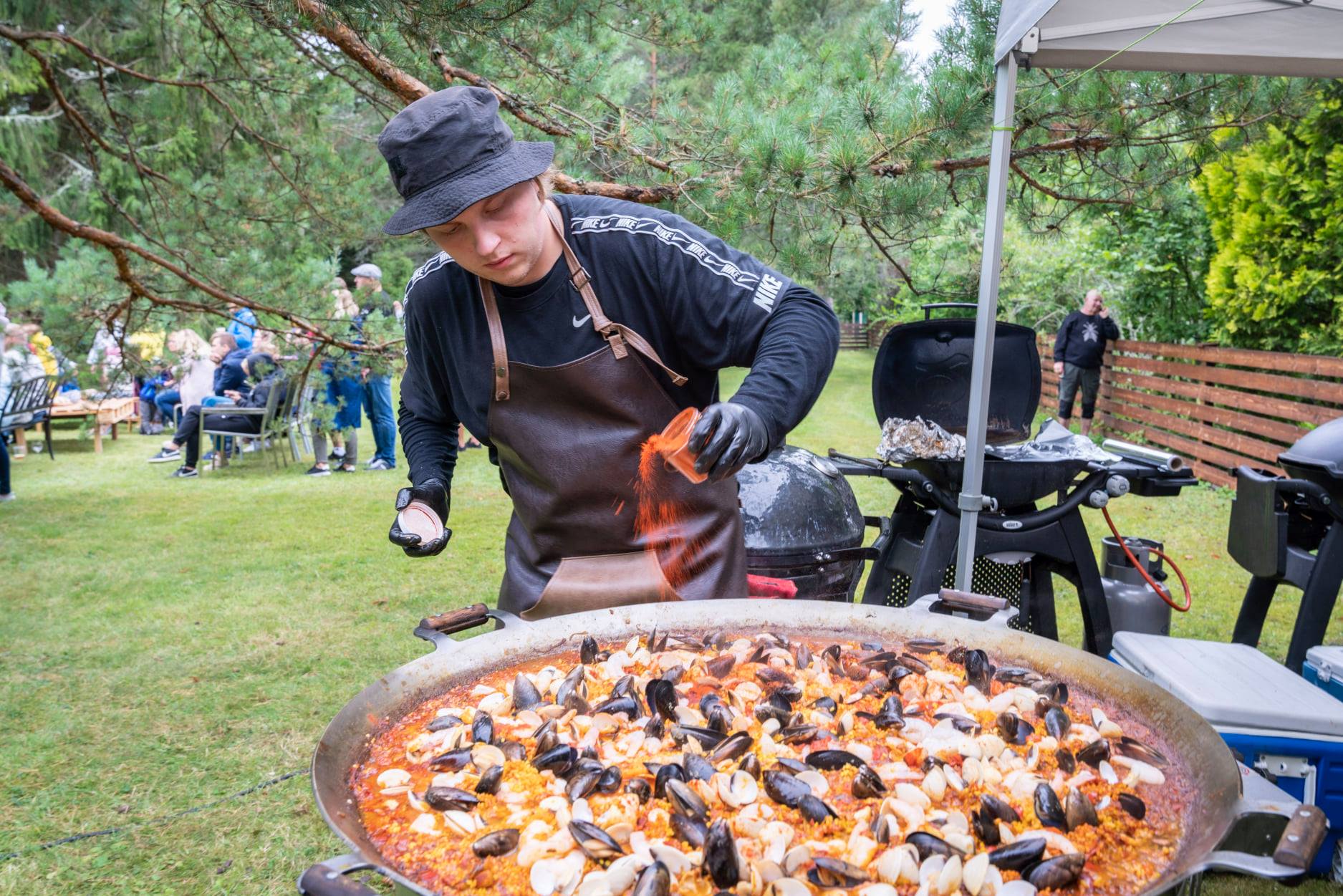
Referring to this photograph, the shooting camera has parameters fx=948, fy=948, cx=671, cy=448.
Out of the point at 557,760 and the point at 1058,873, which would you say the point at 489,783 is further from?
the point at 1058,873

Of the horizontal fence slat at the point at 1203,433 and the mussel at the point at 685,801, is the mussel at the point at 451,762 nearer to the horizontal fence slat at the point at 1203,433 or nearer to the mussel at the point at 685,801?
the mussel at the point at 685,801

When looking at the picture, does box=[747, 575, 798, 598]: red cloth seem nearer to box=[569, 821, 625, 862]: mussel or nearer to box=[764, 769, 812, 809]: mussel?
box=[764, 769, 812, 809]: mussel

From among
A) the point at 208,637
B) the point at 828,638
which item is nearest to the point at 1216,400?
the point at 828,638

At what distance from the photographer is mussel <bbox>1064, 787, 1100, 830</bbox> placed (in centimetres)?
123

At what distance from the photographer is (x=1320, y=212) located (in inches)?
270

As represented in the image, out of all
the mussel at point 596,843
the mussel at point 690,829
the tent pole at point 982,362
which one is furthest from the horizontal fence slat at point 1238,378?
the mussel at point 596,843

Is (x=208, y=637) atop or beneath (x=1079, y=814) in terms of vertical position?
beneath

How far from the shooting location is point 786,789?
50.4 inches

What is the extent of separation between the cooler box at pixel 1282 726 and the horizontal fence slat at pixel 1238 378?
16.1ft

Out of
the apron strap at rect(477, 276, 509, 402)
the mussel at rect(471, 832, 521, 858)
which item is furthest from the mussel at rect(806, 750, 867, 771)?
the apron strap at rect(477, 276, 509, 402)

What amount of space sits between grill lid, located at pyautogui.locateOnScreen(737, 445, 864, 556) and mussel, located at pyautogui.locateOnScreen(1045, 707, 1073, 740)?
5.39 feet

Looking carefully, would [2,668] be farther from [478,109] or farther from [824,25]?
[824,25]

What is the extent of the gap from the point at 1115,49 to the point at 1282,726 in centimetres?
210

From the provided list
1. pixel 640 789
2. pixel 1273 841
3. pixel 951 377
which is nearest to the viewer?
pixel 1273 841
